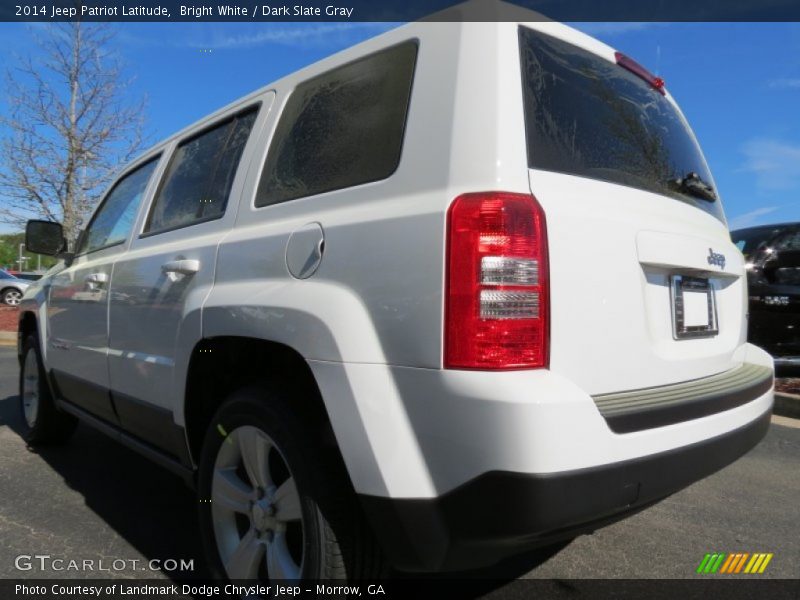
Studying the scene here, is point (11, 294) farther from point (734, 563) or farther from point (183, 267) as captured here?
point (734, 563)

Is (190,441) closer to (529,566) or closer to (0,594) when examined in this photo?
(0,594)

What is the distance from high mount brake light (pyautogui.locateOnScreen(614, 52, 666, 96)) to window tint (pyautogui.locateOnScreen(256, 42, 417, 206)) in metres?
0.87

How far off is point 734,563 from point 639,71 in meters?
2.08

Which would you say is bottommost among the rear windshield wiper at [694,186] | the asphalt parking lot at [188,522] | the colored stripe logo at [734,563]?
the colored stripe logo at [734,563]

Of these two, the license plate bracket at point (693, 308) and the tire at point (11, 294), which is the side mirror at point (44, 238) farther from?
the tire at point (11, 294)

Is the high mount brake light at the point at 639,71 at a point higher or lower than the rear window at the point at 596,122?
higher

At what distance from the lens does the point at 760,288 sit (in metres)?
6.48

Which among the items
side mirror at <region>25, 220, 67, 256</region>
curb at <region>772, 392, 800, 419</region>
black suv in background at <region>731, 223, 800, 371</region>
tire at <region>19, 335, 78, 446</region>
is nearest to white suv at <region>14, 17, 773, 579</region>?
side mirror at <region>25, 220, 67, 256</region>

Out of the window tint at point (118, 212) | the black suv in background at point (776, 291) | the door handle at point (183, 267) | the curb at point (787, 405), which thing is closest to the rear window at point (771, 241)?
the black suv in background at point (776, 291)

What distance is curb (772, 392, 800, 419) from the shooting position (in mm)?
5477

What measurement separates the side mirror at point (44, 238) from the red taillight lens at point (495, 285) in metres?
3.43

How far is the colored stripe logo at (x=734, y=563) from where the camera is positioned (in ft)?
8.46

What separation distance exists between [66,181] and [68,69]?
7.26 ft

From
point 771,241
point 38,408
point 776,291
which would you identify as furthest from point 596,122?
point 771,241
